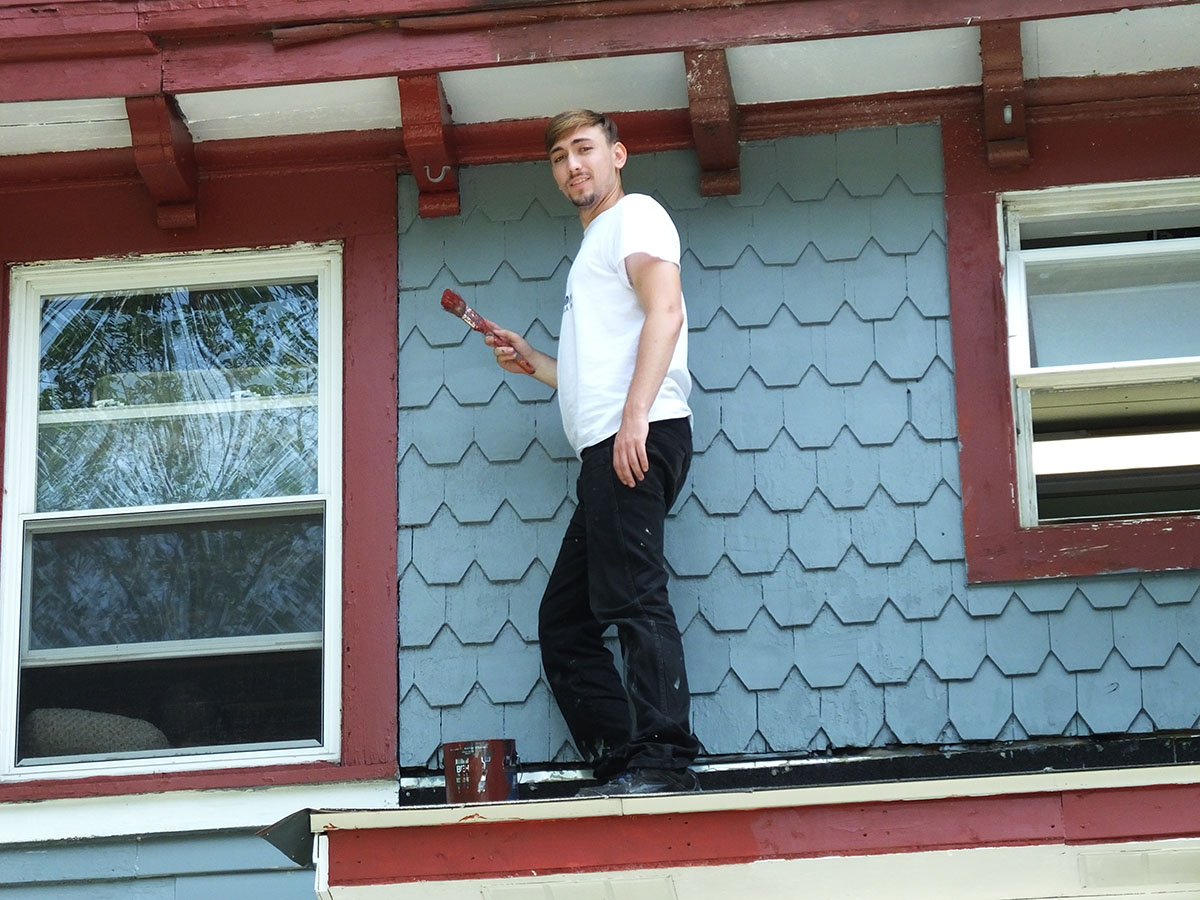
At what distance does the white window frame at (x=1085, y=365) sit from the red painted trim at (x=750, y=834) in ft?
3.76

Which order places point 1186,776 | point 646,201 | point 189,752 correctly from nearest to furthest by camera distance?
1. point 1186,776
2. point 646,201
3. point 189,752

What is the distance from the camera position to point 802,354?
518 centimetres

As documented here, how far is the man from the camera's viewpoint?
438 cm

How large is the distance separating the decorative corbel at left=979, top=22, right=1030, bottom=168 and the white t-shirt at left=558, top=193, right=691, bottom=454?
3.71ft

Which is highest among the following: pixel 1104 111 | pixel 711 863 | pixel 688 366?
pixel 1104 111

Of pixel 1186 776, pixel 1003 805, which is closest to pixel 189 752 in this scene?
pixel 1003 805

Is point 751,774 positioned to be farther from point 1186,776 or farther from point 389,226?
point 389,226

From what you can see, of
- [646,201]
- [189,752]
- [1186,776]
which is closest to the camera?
[1186,776]

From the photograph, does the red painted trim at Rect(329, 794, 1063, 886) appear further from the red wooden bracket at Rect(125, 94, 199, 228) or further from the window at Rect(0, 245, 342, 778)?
the red wooden bracket at Rect(125, 94, 199, 228)

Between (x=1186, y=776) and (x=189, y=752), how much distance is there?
2776 millimetres

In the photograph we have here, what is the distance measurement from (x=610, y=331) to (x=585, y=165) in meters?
0.49

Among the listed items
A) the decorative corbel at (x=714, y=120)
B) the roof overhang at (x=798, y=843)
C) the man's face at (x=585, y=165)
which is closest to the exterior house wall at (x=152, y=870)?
the roof overhang at (x=798, y=843)

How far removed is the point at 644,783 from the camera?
4.29m

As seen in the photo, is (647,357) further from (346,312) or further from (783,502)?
(346,312)
